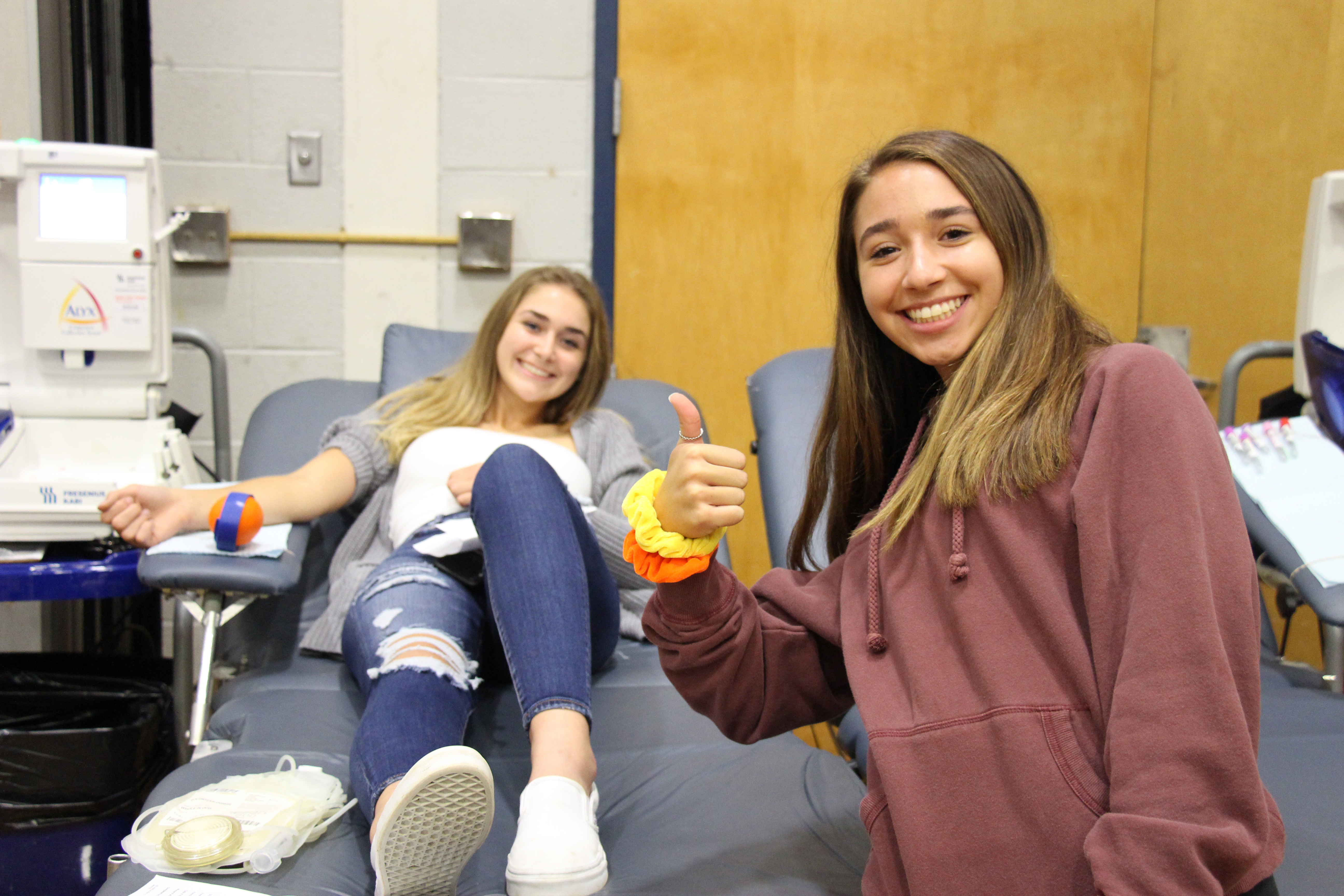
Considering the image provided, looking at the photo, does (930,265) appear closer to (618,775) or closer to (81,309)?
(618,775)

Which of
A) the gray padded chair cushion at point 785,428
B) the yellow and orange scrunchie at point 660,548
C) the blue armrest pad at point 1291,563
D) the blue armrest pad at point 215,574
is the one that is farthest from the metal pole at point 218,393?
the blue armrest pad at point 1291,563

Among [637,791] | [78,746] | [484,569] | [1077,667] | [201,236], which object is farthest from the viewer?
[201,236]

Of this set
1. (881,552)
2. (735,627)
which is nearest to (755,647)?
(735,627)

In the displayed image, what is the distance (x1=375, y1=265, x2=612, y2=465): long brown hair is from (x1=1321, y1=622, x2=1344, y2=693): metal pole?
1.32 m

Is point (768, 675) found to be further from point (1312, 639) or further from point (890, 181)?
point (1312, 639)

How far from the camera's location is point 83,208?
1590 millimetres

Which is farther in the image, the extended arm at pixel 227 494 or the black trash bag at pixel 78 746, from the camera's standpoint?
the extended arm at pixel 227 494

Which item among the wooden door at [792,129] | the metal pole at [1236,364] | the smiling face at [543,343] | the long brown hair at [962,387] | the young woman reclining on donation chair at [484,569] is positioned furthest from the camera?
the wooden door at [792,129]

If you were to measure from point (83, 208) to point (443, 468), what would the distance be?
714 millimetres

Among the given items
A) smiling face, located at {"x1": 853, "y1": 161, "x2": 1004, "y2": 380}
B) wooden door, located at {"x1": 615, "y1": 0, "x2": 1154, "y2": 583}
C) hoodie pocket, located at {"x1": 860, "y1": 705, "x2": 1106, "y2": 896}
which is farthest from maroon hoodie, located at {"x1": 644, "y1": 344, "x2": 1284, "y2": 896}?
wooden door, located at {"x1": 615, "y1": 0, "x2": 1154, "y2": 583}

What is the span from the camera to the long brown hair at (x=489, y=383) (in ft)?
6.08

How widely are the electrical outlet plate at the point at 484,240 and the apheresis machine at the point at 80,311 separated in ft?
2.49

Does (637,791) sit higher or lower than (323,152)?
lower

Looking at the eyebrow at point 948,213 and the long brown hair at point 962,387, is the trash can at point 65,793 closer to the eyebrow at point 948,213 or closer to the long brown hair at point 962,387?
the long brown hair at point 962,387
